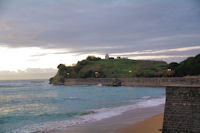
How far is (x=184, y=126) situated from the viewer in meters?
8.84

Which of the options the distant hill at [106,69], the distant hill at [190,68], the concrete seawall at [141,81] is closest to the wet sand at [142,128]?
the concrete seawall at [141,81]

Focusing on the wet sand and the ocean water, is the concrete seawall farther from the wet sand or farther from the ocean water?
the wet sand

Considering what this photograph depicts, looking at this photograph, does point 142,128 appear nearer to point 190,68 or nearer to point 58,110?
point 58,110

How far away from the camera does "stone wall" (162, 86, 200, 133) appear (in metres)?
8.62

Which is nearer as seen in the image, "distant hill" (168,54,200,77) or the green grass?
"distant hill" (168,54,200,77)

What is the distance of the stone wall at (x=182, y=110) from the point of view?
862cm

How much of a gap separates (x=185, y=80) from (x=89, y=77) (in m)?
55.9

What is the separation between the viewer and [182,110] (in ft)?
29.2

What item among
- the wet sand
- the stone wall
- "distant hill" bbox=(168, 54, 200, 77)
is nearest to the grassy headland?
"distant hill" bbox=(168, 54, 200, 77)

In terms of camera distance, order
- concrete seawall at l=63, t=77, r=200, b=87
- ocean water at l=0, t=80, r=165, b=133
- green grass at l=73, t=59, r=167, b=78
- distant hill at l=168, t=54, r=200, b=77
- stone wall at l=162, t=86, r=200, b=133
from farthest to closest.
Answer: green grass at l=73, t=59, r=167, b=78
distant hill at l=168, t=54, r=200, b=77
concrete seawall at l=63, t=77, r=200, b=87
ocean water at l=0, t=80, r=165, b=133
stone wall at l=162, t=86, r=200, b=133

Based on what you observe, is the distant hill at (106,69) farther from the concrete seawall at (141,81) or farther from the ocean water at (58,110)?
the ocean water at (58,110)

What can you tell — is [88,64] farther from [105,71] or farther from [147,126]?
[147,126]

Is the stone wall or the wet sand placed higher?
the stone wall

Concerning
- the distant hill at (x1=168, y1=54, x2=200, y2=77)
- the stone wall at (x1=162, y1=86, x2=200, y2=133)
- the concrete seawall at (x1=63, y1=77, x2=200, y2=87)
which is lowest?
the concrete seawall at (x1=63, y1=77, x2=200, y2=87)
